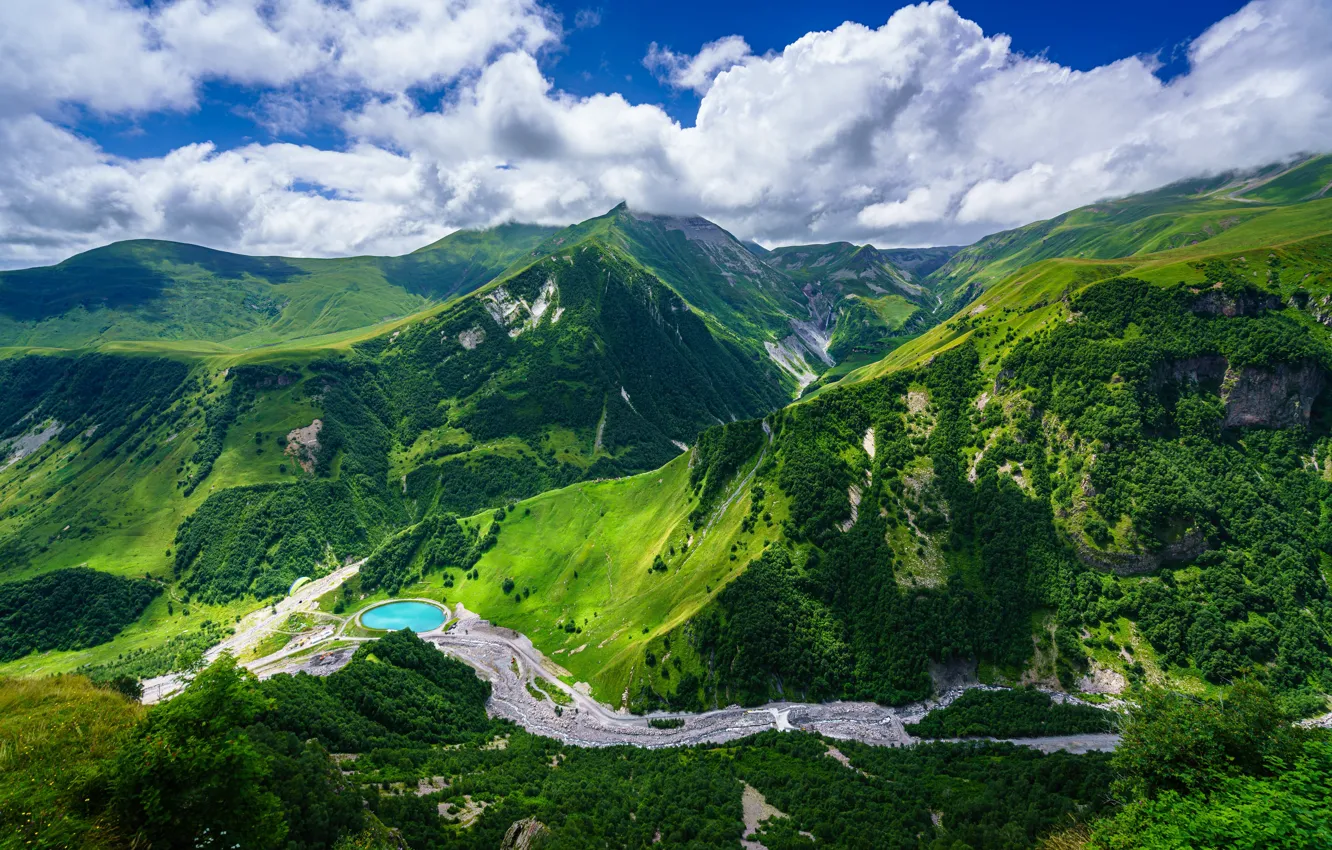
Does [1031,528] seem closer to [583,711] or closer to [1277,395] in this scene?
[1277,395]

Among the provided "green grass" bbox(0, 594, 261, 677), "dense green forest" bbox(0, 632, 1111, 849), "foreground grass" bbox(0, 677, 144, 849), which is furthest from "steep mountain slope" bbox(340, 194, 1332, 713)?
"foreground grass" bbox(0, 677, 144, 849)

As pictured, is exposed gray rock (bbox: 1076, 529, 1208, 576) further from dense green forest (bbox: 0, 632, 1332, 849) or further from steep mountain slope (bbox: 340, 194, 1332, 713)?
dense green forest (bbox: 0, 632, 1332, 849)

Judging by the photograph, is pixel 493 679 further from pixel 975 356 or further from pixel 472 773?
pixel 975 356

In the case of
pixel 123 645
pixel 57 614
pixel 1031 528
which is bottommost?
pixel 123 645

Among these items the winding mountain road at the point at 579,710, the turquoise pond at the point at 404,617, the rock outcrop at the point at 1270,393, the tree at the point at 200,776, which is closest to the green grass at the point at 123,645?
the winding mountain road at the point at 579,710

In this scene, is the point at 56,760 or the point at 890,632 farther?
the point at 890,632

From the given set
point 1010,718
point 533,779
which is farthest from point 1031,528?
point 533,779

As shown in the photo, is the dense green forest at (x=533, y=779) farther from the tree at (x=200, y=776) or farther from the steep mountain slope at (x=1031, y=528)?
the steep mountain slope at (x=1031, y=528)

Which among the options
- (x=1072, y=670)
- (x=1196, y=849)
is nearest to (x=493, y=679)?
(x=1072, y=670)

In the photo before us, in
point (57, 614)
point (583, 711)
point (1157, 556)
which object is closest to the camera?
point (1157, 556)
